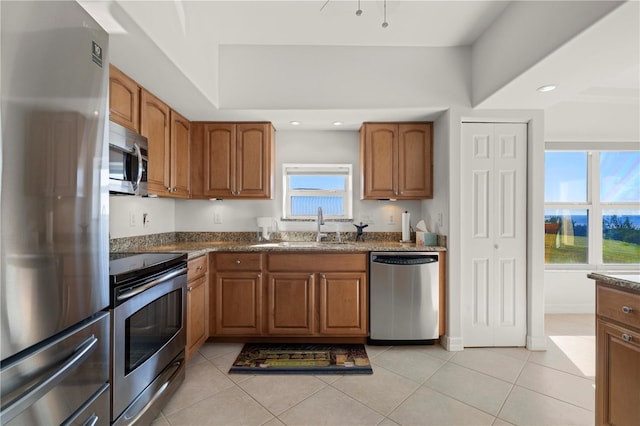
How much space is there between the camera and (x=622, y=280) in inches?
53.3

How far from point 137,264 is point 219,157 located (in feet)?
5.48

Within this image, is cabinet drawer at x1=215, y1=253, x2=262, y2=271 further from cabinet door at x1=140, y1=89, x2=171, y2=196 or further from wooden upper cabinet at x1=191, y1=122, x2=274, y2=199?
cabinet door at x1=140, y1=89, x2=171, y2=196

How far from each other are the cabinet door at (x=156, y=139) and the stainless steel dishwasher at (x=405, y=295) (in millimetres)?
1975

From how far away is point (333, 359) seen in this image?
251 centimetres

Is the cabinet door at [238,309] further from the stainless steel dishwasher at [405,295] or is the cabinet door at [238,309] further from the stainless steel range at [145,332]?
the stainless steel dishwasher at [405,295]

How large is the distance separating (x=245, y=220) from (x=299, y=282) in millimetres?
1109

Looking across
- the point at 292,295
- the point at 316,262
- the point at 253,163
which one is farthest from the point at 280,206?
the point at 292,295

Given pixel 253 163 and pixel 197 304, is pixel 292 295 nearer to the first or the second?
pixel 197 304

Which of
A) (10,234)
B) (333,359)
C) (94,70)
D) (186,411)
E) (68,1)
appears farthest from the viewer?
(333,359)

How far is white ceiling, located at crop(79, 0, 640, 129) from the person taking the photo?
1.61 meters

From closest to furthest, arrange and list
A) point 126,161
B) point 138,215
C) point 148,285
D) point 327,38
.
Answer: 1. point 148,285
2. point 126,161
3. point 327,38
4. point 138,215

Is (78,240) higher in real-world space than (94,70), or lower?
lower

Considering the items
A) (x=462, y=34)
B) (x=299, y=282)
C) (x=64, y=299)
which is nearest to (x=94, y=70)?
(x=64, y=299)

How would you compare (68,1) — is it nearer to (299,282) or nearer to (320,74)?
(320,74)
